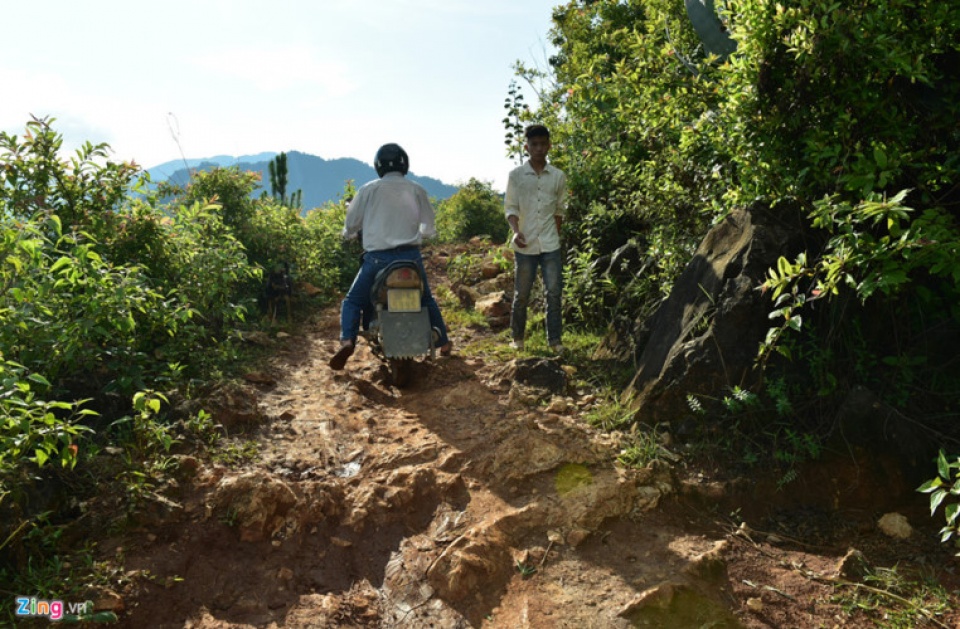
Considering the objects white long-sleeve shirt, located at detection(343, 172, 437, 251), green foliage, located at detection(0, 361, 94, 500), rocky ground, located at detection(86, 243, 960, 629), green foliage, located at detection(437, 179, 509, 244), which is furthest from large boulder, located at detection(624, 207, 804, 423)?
green foliage, located at detection(437, 179, 509, 244)

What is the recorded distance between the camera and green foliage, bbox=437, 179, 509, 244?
13.2 m

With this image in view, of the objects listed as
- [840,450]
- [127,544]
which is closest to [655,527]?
[840,450]

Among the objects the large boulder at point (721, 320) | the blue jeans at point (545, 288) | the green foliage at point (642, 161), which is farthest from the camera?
the blue jeans at point (545, 288)

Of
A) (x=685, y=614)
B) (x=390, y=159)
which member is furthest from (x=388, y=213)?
(x=685, y=614)

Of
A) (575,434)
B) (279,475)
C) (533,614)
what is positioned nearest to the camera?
(533,614)

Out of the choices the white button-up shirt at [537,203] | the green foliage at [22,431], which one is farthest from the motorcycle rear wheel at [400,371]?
the green foliage at [22,431]

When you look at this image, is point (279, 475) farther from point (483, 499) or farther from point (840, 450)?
point (840, 450)

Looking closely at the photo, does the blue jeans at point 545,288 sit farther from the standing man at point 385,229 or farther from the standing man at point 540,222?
the standing man at point 385,229

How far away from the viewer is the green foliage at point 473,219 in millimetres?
13250

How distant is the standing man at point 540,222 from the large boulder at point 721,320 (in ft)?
5.21

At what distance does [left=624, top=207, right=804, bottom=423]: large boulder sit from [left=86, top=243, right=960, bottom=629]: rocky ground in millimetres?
454

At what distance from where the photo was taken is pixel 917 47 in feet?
9.40

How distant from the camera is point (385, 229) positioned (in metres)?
5.14

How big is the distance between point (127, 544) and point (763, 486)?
10.1ft
